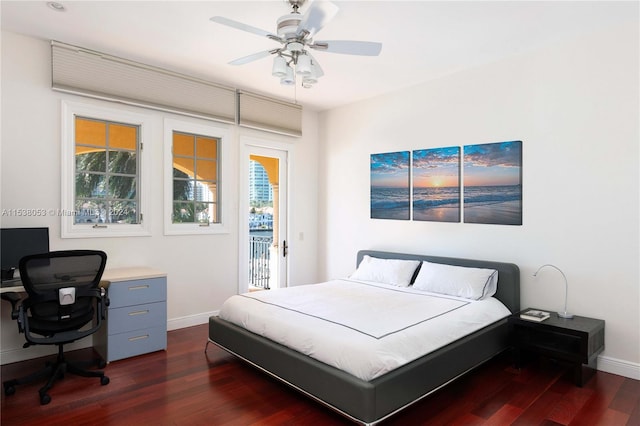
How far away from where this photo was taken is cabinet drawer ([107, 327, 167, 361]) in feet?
11.4

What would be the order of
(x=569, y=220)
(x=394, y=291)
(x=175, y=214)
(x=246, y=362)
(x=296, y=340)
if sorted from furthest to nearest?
1. (x=175, y=214)
2. (x=394, y=291)
3. (x=569, y=220)
4. (x=246, y=362)
5. (x=296, y=340)

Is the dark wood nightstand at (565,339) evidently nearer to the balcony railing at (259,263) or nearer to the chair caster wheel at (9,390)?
the balcony railing at (259,263)

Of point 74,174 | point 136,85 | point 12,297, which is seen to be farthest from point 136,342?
point 136,85

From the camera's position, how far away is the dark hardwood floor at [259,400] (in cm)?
255

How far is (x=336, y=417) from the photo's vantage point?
8.47 ft

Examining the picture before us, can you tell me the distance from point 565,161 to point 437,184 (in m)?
1.29

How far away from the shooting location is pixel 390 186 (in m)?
4.96

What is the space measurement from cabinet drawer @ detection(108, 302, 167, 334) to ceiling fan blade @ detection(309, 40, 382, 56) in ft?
8.94

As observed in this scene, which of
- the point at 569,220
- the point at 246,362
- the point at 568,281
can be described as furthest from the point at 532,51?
the point at 246,362

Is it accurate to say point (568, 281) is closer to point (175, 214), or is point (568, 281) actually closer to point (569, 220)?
point (569, 220)

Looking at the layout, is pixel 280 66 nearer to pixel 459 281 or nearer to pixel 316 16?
pixel 316 16

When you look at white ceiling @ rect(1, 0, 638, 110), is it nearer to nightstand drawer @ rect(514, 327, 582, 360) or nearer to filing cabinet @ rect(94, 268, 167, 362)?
filing cabinet @ rect(94, 268, 167, 362)

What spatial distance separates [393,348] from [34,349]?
323 centimetres

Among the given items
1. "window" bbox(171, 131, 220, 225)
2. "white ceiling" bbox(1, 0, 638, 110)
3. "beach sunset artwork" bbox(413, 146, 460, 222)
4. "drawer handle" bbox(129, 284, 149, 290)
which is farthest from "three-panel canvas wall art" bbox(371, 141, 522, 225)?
"drawer handle" bbox(129, 284, 149, 290)
